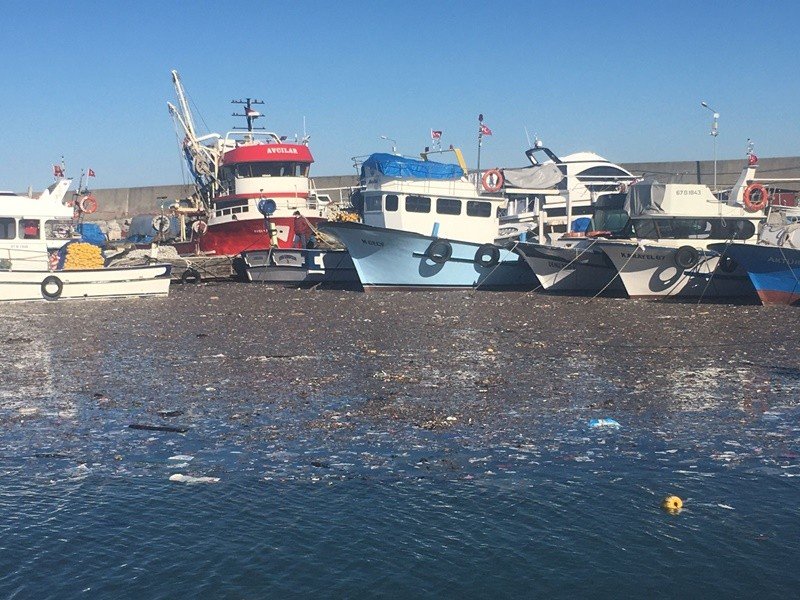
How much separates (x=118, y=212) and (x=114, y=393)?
4891 cm

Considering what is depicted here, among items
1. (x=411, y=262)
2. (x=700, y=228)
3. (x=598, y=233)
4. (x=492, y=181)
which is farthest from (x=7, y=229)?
(x=700, y=228)

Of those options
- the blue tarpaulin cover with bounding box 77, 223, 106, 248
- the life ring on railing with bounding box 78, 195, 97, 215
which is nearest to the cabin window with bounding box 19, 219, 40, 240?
the life ring on railing with bounding box 78, 195, 97, 215

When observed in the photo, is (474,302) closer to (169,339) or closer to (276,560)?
(169,339)

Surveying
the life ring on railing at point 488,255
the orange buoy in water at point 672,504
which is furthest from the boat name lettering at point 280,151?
the orange buoy in water at point 672,504

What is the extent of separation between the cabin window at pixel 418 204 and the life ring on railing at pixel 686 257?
7.41 meters

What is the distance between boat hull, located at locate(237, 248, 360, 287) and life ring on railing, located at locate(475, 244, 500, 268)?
398 cm

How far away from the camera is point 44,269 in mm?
24125

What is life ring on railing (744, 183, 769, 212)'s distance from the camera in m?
24.0

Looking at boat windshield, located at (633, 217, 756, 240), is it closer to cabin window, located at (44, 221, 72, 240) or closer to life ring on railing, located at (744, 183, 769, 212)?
life ring on railing, located at (744, 183, 769, 212)

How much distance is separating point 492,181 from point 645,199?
5340 mm

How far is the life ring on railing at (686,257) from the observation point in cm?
2328

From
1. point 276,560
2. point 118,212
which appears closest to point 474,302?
point 276,560

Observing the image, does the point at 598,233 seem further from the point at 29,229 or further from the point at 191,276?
the point at 29,229

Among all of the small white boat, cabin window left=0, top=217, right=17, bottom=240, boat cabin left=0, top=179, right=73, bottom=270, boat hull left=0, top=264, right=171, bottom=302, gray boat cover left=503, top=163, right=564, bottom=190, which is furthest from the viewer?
gray boat cover left=503, top=163, right=564, bottom=190
